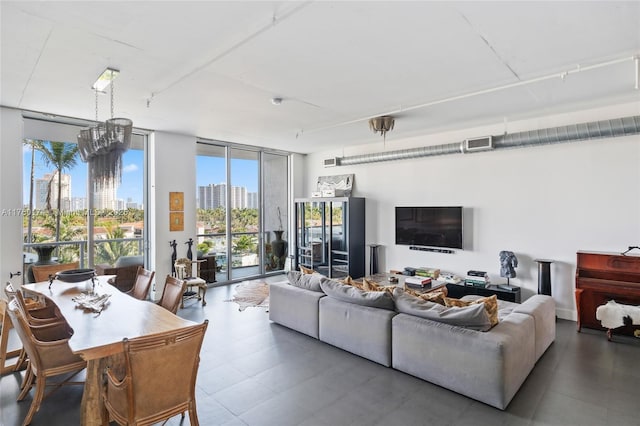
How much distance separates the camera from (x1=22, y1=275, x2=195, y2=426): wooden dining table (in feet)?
6.77

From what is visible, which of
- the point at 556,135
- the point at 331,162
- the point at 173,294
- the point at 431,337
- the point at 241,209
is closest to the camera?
the point at 431,337

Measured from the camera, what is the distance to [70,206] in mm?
5133

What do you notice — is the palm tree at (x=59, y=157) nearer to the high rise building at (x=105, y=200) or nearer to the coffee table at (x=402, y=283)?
the high rise building at (x=105, y=200)

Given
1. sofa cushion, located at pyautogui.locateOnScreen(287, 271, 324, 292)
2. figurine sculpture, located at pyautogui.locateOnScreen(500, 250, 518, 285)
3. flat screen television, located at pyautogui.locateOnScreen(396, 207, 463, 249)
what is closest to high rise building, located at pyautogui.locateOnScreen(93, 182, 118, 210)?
sofa cushion, located at pyautogui.locateOnScreen(287, 271, 324, 292)

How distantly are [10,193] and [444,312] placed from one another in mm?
5401

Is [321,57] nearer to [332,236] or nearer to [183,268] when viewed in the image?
[183,268]

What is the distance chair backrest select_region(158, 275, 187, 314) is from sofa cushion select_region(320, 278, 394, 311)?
1516 mm

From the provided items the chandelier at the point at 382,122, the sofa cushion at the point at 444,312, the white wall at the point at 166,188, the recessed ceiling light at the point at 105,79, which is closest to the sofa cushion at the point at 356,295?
the sofa cushion at the point at 444,312

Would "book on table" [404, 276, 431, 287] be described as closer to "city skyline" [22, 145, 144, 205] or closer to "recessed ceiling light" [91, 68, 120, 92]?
"city skyline" [22, 145, 144, 205]

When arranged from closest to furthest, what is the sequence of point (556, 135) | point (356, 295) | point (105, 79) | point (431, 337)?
point (431, 337), point (105, 79), point (356, 295), point (556, 135)

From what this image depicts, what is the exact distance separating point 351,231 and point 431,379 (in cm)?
387

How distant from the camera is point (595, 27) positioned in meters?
2.46

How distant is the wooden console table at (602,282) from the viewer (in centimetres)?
400

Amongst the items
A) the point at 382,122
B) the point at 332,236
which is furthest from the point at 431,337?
the point at 332,236
